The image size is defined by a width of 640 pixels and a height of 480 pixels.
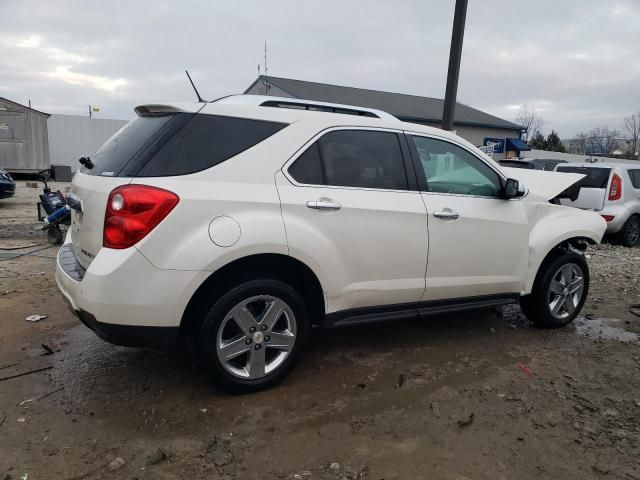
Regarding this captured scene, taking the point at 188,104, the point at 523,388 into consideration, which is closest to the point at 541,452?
the point at 523,388

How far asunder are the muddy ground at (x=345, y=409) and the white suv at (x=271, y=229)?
391 mm

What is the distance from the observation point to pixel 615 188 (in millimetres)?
9305

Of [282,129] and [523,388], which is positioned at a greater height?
[282,129]

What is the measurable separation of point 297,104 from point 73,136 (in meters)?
23.1

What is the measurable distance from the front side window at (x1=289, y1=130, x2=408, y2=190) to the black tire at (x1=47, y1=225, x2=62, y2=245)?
5.95 meters

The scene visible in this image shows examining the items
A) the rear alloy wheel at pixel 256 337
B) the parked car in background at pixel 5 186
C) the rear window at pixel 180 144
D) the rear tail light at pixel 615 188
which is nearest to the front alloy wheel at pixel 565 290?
the rear alloy wheel at pixel 256 337

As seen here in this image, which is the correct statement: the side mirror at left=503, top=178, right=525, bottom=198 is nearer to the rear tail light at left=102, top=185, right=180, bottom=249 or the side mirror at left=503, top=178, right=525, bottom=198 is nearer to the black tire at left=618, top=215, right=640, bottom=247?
the rear tail light at left=102, top=185, right=180, bottom=249

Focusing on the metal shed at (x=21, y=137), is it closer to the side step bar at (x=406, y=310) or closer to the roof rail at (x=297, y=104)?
the roof rail at (x=297, y=104)

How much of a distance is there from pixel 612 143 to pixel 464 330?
56.8 m

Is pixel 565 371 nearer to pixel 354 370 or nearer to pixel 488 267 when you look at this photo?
pixel 488 267

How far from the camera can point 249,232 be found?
3.00m

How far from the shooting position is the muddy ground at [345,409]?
262cm

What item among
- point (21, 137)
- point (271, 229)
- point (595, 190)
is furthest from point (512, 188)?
point (21, 137)

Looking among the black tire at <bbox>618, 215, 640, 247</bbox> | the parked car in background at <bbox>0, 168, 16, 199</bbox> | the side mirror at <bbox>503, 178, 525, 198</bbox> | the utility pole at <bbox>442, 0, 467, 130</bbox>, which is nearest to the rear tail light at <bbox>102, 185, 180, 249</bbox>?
the side mirror at <bbox>503, 178, 525, 198</bbox>
